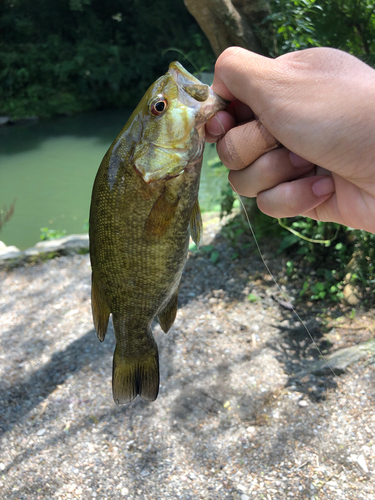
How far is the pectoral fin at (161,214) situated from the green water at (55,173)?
3.70 metres

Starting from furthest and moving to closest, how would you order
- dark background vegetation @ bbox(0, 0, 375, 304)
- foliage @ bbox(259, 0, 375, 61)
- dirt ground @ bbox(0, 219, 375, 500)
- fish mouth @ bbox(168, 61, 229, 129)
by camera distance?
dark background vegetation @ bbox(0, 0, 375, 304), foliage @ bbox(259, 0, 375, 61), dirt ground @ bbox(0, 219, 375, 500), fish mouth @ bbox(168, 61, 229, 129)

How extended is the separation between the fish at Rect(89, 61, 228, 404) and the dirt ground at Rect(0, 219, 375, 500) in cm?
177

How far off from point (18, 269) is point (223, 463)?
3706 mm

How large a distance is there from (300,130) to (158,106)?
1.78ft

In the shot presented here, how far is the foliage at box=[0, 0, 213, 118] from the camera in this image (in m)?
17.3

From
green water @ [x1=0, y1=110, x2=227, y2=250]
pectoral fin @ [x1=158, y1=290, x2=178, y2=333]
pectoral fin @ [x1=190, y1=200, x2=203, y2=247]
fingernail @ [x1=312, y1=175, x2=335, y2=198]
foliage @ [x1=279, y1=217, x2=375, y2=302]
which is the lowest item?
green water @ [x1=0, y1=110, x2=227, y2=250]

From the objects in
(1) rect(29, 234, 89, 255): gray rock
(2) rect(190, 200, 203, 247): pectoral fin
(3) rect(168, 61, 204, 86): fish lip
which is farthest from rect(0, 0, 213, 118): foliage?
(2) rect(190, 200, 203, 247): pectoral fin

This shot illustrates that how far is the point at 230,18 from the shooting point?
11.8 feet

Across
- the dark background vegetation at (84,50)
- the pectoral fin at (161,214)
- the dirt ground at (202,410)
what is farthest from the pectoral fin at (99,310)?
the dark background vegetation at (84,50)

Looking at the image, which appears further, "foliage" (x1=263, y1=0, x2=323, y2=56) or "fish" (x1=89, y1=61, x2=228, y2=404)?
"foliage" (x1=263, y1=0, x2=323, y2=56)

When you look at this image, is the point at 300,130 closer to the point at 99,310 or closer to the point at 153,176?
the point at 153,176

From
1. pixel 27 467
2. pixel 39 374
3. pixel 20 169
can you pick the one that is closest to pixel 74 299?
pixel 39 374

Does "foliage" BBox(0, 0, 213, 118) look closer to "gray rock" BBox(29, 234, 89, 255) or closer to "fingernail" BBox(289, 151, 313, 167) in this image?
"gray rock" BBox(29, 234, 89, 255)

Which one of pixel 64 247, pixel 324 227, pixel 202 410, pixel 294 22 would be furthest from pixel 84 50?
pixel 202 410
